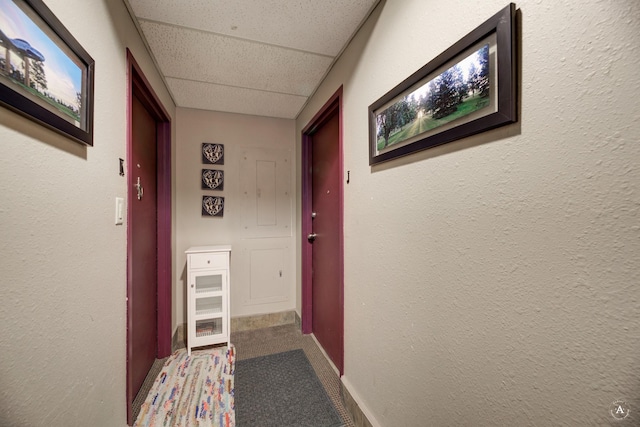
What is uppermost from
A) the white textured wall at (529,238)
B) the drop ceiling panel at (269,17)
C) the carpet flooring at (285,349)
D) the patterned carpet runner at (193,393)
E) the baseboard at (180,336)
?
the drop ceiling panel at (269,17)

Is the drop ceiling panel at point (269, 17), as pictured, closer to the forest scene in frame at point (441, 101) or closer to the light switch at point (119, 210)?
the forest scene in frame at point (441, 101)

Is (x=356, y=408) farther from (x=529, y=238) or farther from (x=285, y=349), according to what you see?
(x=529, y=238)

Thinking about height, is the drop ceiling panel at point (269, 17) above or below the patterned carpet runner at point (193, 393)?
above

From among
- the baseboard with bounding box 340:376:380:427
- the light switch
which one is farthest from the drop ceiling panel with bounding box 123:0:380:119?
the baseboard with bounding box 340:376:380:427

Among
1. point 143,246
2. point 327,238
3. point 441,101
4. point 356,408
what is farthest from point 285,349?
point 441,101

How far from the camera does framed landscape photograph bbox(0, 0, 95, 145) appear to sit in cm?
58

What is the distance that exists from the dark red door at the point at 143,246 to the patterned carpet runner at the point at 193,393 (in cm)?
15

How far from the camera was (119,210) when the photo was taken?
3.76 feet

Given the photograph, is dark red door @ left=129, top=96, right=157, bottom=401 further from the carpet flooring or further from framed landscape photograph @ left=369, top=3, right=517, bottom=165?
framed landscape photograph @ left=369, top=3, right=517, bottom=165

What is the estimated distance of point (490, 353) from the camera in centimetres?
70

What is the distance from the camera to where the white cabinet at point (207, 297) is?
209 cm

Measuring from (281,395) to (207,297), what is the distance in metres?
1.06
